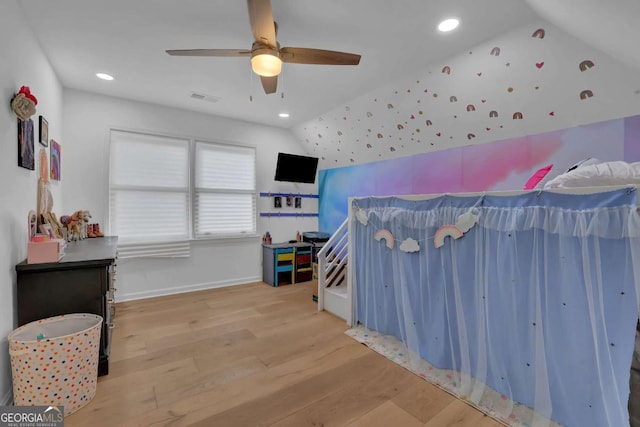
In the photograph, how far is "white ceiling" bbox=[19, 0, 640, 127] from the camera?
1919 millimetres

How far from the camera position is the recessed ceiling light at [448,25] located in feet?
6.77

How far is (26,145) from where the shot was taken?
2043mm

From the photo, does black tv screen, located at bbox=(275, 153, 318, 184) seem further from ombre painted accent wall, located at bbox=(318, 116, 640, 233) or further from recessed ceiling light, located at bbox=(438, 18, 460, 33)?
recessed ceiling light, located at bbox=(438, 18, 460, 33)

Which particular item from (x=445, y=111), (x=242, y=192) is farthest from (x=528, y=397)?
(x=242, y=192)

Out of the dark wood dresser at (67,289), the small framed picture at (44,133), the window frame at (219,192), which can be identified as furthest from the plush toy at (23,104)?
the window frame at (219,192)

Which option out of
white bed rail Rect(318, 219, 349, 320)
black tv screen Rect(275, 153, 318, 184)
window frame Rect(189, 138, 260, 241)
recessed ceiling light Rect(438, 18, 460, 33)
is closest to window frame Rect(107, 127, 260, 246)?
window frame Rect(189, 138, 260, 241)

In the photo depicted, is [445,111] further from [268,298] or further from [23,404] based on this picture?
[23,404]

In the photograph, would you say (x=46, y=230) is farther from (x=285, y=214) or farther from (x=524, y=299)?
(x=524, y=299)

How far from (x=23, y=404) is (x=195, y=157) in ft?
10.5

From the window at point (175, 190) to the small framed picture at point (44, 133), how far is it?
103 centimetres

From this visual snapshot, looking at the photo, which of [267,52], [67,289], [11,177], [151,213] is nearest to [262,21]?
[267,52]

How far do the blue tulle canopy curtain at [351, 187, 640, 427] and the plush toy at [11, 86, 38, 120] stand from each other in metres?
2.81

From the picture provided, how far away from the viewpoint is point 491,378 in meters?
1.85

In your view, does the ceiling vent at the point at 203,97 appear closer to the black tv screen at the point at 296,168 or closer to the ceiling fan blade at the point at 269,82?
the black tv screen at the point at 296,168
